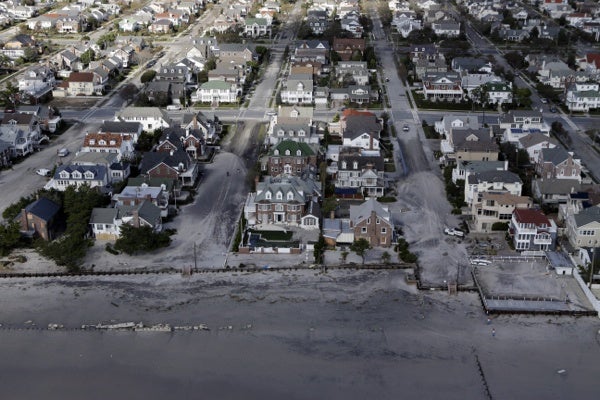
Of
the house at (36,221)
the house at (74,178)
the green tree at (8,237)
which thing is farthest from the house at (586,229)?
the green tree at (8,237)

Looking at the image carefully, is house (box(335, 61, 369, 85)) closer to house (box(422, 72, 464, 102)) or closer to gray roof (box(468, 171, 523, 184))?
house (box(422, 72, 464, 102))

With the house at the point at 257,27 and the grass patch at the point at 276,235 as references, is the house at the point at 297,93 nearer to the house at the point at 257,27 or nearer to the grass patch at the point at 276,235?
the grass patch at the point at 276,235

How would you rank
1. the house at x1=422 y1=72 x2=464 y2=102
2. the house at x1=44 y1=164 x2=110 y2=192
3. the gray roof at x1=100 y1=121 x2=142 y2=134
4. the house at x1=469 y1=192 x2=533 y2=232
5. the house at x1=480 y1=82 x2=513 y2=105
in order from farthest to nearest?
the house at x1=422 y1=72 x2=464 y2=102 → the house at x1=480 y1=82 x2=513 y2=105 → the gray roof at x1=100 y1=121 x2=142 y2=134 → the house at x1=44 y1=164 x2=110 y2=192 → the house at x1=469 y1=192 x2=533 y2=232

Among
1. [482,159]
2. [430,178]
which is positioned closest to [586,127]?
[482,159]

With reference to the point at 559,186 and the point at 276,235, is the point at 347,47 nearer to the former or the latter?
the point at 559,186

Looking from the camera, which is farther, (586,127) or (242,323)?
(586,127)

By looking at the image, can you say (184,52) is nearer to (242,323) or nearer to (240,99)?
(240,99)

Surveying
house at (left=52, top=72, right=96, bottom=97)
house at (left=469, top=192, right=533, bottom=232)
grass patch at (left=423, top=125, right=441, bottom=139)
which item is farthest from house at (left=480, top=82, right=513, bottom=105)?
house at (left=52, top=72, right=96, bottom=97)

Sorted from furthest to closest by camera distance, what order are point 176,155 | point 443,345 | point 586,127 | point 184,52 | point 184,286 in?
1. point 184,52
2. point 586,127
3. point 176,155
4. point 184,286
5. point 443,345
